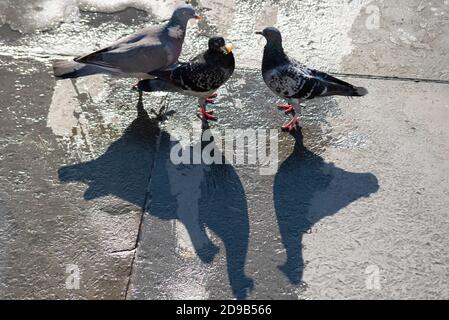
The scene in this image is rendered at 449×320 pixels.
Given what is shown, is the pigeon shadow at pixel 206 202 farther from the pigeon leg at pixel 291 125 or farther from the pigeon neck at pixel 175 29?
the pigeon neck at pixel 175 29

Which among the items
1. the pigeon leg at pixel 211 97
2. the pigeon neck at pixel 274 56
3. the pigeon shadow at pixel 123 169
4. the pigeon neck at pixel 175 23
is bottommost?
the pigeon shadow at pixel 123 169

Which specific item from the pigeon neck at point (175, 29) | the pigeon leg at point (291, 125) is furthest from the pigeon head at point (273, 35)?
the pigeon neck at point (175, 29)

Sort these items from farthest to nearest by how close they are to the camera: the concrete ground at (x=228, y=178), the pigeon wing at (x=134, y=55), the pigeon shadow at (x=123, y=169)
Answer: the pigeon wing at (x=134, y=55), the pigeon shadow at (x=123, y=169), the concrete ground at (x=228, y=178)

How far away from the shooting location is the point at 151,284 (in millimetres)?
4027

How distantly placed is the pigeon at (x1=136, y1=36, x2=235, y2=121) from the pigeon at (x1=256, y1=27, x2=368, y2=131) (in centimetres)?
39

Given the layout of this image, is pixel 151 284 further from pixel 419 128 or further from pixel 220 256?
pixel 419 128

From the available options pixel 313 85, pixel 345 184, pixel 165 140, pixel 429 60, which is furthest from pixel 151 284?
pixel 429 60

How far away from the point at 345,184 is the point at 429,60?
7.18 ft

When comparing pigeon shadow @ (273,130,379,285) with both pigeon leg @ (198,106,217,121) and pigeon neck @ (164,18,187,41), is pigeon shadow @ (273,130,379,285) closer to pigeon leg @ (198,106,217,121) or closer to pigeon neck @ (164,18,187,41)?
pigeon leg @ (198,106,217,121)

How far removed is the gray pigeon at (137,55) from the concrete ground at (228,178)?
1.30ft

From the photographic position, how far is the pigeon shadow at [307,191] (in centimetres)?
443

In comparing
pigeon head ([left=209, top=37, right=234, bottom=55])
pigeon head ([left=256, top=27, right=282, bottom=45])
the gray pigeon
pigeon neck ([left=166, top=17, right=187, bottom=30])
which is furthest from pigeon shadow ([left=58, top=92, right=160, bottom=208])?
pigeon head ([left=256, top=27, right=282, bottom=45])

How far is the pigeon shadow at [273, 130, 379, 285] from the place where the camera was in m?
4.43

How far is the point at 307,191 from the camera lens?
15.6 ft
